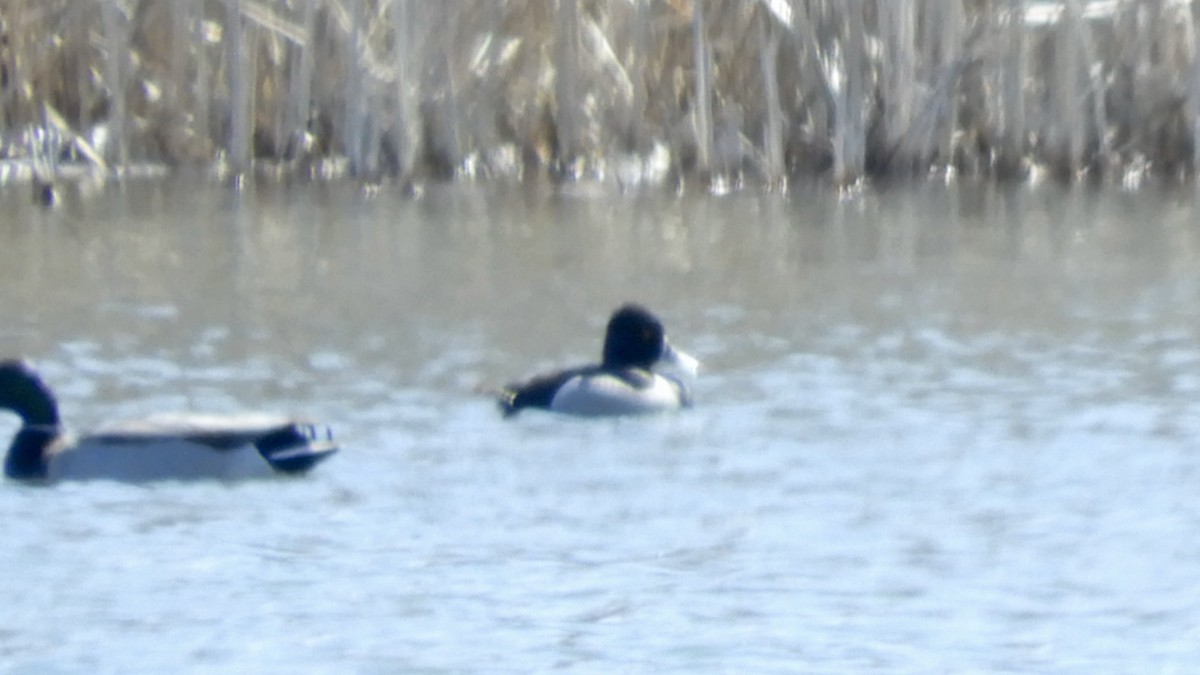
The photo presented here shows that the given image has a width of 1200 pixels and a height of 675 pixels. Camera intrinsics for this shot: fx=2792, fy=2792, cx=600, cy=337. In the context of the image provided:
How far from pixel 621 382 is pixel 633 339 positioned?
0.44m

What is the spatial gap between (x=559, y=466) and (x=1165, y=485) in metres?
1.58

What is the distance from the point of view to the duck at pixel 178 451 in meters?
7.04

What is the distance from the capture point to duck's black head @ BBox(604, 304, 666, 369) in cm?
883

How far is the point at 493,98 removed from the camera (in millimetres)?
14914

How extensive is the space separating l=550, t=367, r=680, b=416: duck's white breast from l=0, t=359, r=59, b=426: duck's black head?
5.05 feet

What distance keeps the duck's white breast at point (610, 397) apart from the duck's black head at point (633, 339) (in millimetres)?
378

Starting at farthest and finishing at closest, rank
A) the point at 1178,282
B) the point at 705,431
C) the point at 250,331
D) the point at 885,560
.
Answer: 1. the point at 1178,282
2. the point at 250,331
3. the point at 705,431
4. the point at 885,560

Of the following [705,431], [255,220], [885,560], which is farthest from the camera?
[255,220]

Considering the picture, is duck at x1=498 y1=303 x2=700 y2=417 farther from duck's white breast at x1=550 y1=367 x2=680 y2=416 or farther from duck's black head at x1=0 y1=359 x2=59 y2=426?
duck's black head at x1=0 y1=359 x2=59 y2=426

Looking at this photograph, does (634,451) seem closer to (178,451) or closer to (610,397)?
(610,397)

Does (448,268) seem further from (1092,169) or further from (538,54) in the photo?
(1092,169)

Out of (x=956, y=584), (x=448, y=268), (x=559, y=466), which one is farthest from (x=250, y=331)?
(x=956, y=584)

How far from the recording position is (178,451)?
7.05 meters

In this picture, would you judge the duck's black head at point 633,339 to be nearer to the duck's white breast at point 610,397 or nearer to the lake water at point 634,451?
the lake water at point 634,451
